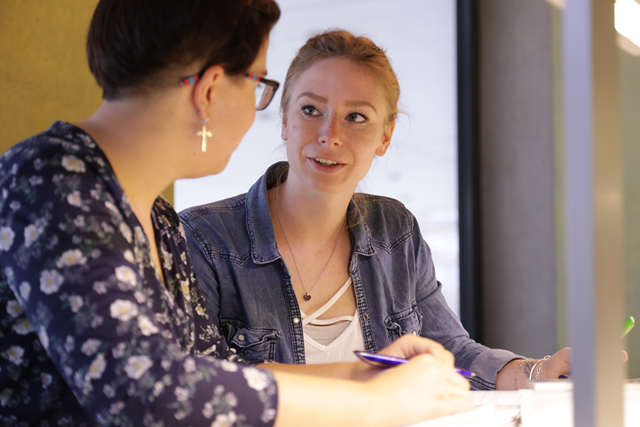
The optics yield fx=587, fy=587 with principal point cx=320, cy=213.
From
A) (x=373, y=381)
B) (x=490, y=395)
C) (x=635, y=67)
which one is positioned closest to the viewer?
(x=373, y=381)

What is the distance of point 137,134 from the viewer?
790 millimetres

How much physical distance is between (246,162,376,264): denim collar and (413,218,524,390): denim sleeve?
172 mm

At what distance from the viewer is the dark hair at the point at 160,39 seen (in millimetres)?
761

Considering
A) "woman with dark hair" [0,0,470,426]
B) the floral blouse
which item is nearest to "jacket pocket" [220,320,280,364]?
"woman with dark hair" [0,0,470,426]

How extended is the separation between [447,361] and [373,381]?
0.23 metres

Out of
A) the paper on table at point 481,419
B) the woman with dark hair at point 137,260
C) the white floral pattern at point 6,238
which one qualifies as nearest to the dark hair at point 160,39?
the woman with dark hair at point 137,260

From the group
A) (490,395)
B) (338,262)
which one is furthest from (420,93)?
(490,395)

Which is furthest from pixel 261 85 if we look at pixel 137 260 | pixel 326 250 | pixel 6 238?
pixel 326 250

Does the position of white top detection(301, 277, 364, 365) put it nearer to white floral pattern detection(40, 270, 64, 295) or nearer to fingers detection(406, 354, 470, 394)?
fingers detection(406, 354, 470, 394)

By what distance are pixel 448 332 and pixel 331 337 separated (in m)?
0.33

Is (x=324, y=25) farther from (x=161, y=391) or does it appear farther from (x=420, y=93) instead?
(x=161, y=391)

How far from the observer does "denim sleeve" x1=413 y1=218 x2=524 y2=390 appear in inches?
53.4

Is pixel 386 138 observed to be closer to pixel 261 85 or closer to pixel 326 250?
pixel 326 250

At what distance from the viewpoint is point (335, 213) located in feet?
5.04
